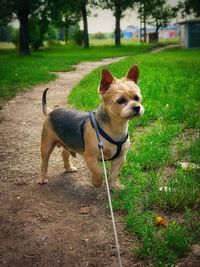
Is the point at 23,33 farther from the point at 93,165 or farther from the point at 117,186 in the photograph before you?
the point at 93,165

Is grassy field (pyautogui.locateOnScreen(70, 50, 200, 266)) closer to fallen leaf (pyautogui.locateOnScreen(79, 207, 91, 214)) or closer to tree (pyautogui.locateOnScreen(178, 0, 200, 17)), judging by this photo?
fallen leaf (pyautogui.locateOnScreen(79, 207, 91, 214))

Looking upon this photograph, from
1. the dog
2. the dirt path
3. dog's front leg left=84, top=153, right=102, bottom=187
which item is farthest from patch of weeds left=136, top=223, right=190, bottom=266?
the dog

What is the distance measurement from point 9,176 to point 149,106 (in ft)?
14.6

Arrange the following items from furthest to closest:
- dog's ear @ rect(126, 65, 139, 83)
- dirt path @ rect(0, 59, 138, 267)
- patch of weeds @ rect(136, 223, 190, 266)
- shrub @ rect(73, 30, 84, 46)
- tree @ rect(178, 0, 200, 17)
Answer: shrub @ rect(73, 30, 84, 46), tree @ rect(178, 0, 200, 17), dog's ear @ rect(126, 65, 139, 83), dirt path @ rect(0, 59, 138, 267), patch of weeds @ rect(136, 223, 190, 266)

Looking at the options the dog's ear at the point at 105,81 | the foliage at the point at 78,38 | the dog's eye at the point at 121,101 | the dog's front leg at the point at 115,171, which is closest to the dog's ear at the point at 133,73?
the dog's ear at the point at 105,81

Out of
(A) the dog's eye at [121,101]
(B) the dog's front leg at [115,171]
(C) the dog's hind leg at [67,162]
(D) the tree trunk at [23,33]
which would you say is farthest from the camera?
(D) the tree trunk at [23,33]

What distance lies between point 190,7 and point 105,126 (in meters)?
52.4

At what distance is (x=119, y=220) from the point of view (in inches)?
167

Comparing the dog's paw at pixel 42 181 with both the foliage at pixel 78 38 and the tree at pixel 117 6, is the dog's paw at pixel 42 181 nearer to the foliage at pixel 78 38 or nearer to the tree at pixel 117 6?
the tree at pixel 117 6

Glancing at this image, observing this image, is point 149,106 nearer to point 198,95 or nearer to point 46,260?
point 198,95

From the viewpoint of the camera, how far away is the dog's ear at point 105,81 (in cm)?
454

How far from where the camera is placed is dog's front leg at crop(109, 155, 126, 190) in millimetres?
4922

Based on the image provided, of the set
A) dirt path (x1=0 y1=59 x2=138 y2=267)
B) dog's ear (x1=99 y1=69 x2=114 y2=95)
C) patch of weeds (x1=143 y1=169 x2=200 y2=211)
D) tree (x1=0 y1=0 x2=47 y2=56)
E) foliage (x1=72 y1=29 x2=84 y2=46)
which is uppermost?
tree (x1=0 y1=0 x2=47 y2=56)

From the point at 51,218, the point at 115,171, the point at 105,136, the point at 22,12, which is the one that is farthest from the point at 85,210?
the point at 22,12
